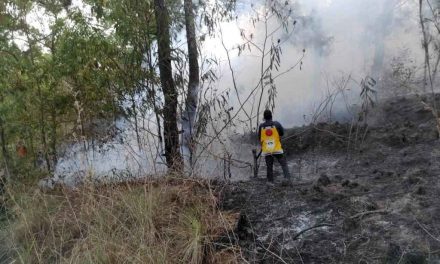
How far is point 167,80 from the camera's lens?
8102 millimetres

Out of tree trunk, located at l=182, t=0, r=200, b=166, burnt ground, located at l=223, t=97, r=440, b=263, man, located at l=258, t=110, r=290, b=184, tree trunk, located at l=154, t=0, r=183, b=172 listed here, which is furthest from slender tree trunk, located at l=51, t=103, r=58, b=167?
man, located at l=258, t=110, r=290, b=184

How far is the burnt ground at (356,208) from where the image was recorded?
4.88 meters

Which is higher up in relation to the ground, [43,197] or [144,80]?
[144,80]

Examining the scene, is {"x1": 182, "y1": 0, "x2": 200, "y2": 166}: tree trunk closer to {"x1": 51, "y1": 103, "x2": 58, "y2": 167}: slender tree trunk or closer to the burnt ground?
the burnt ground

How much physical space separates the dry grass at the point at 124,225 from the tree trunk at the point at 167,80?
1.88 meters

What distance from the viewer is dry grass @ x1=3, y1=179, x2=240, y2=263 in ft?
15.0

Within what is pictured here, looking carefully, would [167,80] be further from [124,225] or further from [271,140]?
[124,225]

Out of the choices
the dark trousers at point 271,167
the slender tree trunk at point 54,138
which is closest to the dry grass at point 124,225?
the dark trousers at point 271,167

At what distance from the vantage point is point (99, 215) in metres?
5.12

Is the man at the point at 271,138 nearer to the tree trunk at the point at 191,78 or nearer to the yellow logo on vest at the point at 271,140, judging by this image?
the yellow logo on vest at the point at 271,140

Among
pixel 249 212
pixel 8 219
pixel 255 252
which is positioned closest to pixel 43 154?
pixel 8 219

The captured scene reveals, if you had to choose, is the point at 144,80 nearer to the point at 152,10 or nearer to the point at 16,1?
the point at 152,10

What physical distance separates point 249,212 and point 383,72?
330 inches

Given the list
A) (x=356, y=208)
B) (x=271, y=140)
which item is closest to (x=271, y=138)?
(x=271, y=140)
